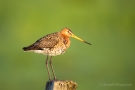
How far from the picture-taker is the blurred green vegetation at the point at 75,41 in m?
16.6

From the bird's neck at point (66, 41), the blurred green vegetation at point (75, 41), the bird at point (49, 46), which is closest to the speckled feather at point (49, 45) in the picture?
the bird at point (49, 46)

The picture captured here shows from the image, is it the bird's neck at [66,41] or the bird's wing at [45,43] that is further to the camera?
the bird's neck at [66,41]

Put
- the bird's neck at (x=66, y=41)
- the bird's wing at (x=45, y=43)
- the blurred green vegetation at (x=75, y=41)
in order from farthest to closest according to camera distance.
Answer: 1. the blurred green vegetation at (x=75, y=41)
2. the bird's neck at (x=66, y=41)
3. the bird's wing at (x=45, y=43)

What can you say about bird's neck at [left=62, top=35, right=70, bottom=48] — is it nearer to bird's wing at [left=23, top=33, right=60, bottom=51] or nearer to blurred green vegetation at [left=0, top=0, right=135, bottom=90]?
bird's wing at [left=23, top=33, right=60, bottom=51]

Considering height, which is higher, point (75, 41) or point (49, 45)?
point (75, 41)

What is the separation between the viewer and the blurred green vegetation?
54.5ft

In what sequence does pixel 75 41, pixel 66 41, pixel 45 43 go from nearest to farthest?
pixel 45 43 < pixel 66 41 < pixel 75 41

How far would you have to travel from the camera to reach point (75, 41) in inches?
791

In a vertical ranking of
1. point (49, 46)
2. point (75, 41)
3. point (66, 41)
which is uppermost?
point (75, 41)

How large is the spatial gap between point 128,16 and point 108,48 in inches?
170

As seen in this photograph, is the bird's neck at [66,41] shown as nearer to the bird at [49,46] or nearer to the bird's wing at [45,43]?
the bird at [49,46]

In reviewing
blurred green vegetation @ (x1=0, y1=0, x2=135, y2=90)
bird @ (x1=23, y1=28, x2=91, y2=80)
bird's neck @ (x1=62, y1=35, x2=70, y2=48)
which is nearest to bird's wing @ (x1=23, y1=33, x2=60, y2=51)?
bird @ (x1=23, y1=28, x2=91, y2=80)

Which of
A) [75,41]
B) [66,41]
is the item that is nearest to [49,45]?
[66,41]

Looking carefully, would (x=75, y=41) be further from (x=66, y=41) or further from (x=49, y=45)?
(x=49, y=45)
